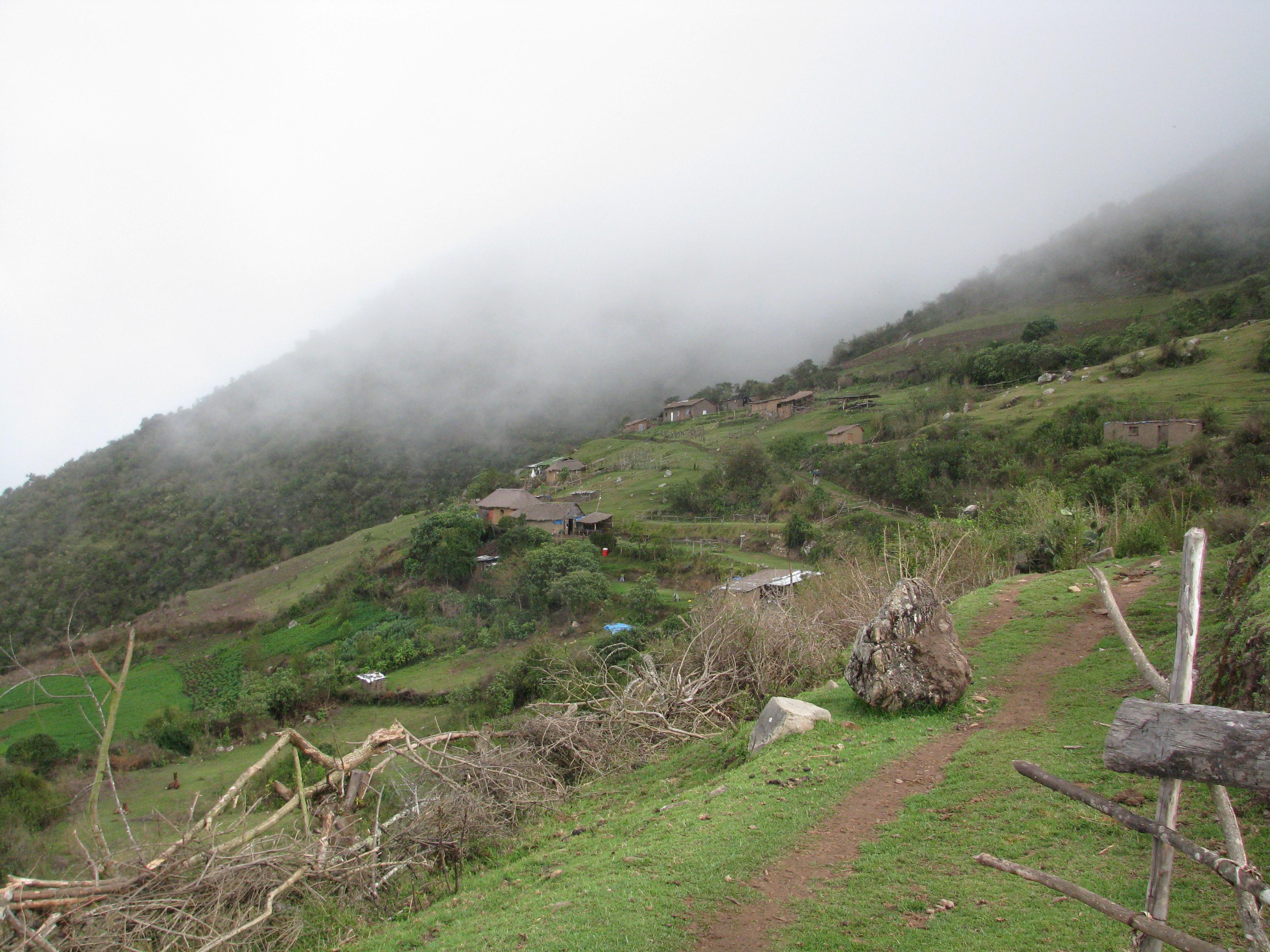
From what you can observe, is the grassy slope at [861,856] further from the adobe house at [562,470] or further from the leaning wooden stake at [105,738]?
the adobe house at [562,470]

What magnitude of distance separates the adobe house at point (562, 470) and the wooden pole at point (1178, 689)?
6655cm

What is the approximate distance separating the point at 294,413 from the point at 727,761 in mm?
132278

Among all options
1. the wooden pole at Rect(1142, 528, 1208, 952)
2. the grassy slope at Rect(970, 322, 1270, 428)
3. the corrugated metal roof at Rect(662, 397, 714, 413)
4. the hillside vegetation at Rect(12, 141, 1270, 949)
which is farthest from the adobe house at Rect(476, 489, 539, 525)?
the wooden pole at Rect(1142, 528, 1208, 952)

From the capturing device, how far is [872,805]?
5844 millimetres

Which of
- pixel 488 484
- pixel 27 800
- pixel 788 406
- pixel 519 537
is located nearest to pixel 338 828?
pixel 27 800

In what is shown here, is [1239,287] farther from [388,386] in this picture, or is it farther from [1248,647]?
[388,386]

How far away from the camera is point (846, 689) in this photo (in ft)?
30.1

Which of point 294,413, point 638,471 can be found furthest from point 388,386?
point 638,471

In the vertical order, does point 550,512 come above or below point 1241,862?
below

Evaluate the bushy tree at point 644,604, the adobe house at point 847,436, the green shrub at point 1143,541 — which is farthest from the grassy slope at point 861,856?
the adobe house at point 847,436

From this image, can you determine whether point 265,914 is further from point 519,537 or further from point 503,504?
point 503,504

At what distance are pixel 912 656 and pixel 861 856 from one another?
3213 mm

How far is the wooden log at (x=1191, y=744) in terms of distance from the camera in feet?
6.73

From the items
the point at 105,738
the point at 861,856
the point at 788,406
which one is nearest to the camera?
the point at 105,738
